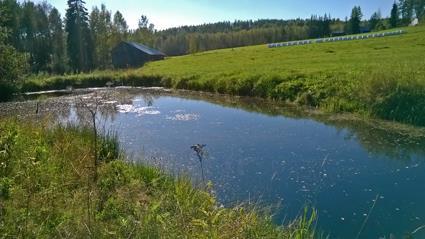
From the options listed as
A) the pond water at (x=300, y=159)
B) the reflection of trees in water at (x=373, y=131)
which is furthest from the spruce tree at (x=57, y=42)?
the reflection of trees in water at (x=373, y=131)

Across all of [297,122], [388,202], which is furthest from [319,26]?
[388,202]

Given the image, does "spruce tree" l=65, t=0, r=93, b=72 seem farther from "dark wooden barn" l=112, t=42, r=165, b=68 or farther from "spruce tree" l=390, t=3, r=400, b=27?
"spruce tree" l=390, t=3, r=400, b=27

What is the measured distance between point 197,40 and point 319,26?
1255 inches

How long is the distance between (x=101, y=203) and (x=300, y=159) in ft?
21.7

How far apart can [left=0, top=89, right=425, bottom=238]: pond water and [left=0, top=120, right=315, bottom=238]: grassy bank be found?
1217 mm

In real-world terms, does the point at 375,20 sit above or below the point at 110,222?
above

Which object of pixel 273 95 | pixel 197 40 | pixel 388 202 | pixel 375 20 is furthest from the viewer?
pixel 197 40

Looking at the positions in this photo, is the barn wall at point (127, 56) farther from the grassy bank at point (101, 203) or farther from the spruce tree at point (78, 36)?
the grassy bank at point (101, 203)

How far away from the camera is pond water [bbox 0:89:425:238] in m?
7.66

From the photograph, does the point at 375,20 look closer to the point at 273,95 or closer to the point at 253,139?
the point at 273,95

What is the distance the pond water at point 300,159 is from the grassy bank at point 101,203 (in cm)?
122

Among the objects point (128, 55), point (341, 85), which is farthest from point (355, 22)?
point (341, 85)

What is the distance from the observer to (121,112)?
2181cm

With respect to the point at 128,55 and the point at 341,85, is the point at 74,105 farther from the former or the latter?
the point at 128,55
